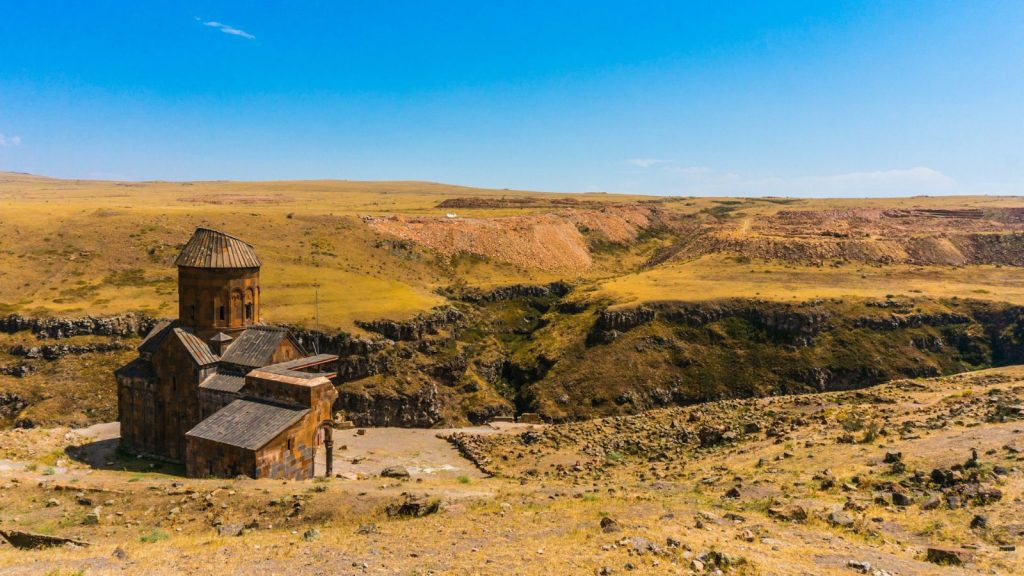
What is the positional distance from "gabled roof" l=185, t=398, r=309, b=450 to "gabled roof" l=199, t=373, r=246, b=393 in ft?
4.94

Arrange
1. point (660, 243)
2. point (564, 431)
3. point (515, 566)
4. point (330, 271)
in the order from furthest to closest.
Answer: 1. point (660, 243)
2. point (330, 271)
3. point (564, 431)
4. point (515, 566)

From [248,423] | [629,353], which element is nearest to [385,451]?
[248,423]

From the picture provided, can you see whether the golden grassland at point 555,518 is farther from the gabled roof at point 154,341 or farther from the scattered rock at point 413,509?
the gabled roof at point 154,341

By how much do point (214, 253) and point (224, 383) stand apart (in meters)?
7.02

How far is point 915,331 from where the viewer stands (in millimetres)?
50188

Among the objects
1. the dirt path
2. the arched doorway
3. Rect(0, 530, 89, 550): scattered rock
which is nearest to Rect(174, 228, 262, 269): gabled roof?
the arched doorway

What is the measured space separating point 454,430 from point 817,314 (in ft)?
108

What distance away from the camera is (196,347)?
30.5 m

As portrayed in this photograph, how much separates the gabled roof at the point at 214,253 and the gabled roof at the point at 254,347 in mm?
3755

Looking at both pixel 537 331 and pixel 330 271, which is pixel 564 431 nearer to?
pixel 537 331

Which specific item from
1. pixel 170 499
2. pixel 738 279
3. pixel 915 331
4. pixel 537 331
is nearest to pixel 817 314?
pixel 915 331

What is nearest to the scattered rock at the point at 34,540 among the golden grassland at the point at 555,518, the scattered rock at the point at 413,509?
the golden grassland at the point at 555,518

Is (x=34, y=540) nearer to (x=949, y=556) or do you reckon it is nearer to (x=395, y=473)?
(x=395, y=473)

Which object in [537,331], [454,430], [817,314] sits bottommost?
[454,430]
